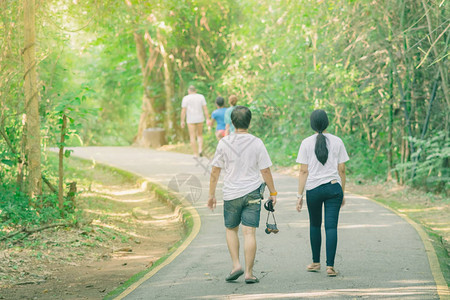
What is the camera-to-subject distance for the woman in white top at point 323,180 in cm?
629

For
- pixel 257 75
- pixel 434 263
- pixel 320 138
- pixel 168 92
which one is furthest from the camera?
pixel 168 92

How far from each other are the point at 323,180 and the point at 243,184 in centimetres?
89

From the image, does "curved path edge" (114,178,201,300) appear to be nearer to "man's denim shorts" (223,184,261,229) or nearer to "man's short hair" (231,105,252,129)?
"man's denim shorts" (223,184,261,229)

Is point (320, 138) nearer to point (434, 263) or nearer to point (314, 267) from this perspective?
point (314, 267)

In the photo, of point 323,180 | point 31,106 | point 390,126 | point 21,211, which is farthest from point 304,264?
point 390,126

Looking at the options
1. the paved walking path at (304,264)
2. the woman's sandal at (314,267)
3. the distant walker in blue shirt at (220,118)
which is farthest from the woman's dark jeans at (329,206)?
the distant walker in blue shirt at (220,118)

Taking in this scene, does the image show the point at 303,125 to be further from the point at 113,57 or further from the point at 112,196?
the point at 113,57

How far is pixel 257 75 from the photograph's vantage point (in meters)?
21.3

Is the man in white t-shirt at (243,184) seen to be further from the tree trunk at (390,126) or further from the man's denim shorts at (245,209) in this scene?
the tree trunk at (390,126)

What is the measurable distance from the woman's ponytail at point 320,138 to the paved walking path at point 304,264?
1.28m

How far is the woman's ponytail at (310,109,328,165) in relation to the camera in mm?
6289

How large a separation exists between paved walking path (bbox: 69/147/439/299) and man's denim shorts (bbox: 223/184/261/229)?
2.12 ft

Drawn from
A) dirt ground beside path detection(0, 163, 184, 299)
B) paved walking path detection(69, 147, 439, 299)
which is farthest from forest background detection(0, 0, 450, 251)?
paved walking path detection(69, 147, 439, 299)

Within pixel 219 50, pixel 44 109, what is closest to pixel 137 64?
pixel 219 50
